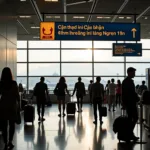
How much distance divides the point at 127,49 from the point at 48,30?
5223 millimetres

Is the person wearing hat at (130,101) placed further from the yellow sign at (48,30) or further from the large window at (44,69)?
the large window at (44,69)

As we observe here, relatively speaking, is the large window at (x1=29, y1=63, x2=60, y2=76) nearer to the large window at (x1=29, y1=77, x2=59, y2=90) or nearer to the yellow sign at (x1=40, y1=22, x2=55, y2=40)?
the large window at (x1=29, y1=77, x2=59, y2=90)

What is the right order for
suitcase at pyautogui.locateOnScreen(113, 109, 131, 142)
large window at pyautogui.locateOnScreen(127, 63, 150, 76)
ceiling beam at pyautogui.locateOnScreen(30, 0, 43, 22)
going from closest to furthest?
suitcase at pyautogui.locateOnScreen(113, 109, 131, 142), ceiling beam at pyautogui.locateOnScreen(30, 0, 43, 22), large window at pyautogui.locateOnScreen(127, 63, 150, 76)

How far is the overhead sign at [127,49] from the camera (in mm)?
15688

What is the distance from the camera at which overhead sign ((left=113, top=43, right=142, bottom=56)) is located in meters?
15.7

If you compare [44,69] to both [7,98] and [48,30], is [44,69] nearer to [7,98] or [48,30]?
[48,30]

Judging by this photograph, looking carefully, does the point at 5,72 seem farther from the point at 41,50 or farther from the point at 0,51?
the point at 41,50

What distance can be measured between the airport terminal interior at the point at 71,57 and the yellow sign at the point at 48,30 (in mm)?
62

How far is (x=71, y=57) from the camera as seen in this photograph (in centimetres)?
2575

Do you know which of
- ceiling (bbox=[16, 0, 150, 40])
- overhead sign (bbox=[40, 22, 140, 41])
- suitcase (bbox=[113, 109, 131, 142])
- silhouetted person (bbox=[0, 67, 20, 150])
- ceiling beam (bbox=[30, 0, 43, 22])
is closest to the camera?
silhouetted person (bbox=[0, 67, 20, 150])

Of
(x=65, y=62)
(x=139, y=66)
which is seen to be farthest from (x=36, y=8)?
(x=139, y=66)

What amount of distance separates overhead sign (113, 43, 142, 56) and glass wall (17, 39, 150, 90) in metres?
8.83

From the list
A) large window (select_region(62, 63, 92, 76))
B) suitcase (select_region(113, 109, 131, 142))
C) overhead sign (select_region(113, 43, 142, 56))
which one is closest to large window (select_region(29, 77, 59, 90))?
large window (select_region(62, 63, 92, 76))

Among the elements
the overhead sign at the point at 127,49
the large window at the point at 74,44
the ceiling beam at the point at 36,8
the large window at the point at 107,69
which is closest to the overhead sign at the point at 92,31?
the ceiling beam at the point at 36,8
